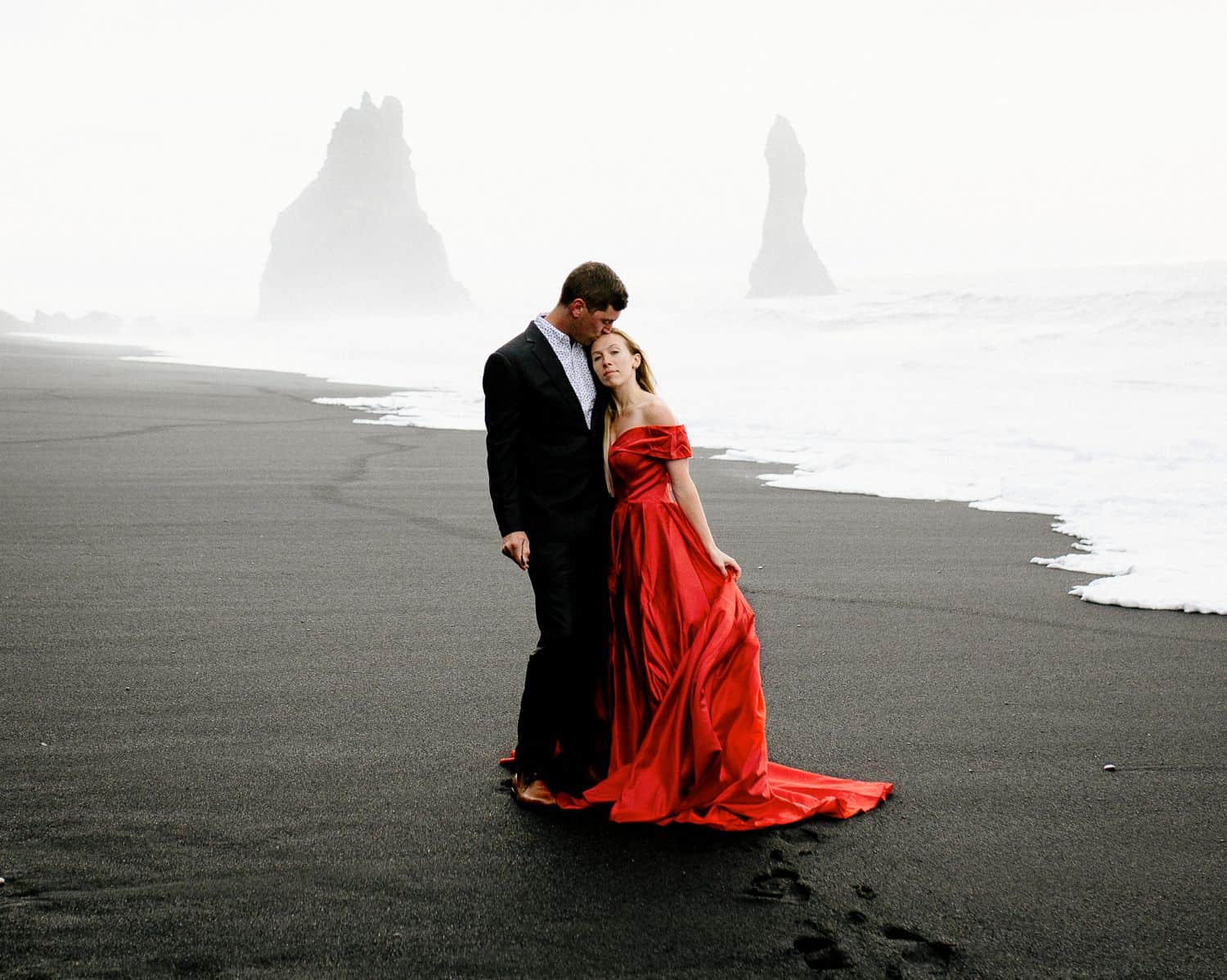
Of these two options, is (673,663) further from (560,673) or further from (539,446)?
(539,446)

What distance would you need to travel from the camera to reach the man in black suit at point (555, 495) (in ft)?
12.9

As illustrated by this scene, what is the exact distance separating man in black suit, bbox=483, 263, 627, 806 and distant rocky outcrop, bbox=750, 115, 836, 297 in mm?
130336

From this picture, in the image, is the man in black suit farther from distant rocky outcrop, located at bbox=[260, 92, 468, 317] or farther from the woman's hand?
distant rocky outcrop, located at bbox=[260, 92, 468, 317]

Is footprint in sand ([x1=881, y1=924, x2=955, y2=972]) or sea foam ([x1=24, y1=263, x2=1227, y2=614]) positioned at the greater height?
sea foam ([x1=24, y1=263, x2=1227, y2=614])

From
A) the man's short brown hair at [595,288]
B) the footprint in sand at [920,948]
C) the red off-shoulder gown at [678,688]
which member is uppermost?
the man's short brown hair at [595,288]

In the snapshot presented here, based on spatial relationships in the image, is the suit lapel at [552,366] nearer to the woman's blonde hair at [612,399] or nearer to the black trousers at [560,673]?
the woman's blonde hair at [612,399]

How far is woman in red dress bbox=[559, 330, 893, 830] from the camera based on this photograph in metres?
3.78

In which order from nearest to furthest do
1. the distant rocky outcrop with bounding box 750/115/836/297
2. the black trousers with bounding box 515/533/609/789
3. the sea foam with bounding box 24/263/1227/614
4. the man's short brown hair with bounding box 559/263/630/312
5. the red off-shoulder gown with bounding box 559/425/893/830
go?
the red off-shoulder gown with bounding box 559/425/893/830 < the man's short brown hair with bounding box 559/263/630/312 < the black trousers with bounding box 515/533/609/789 < the sea foam with bounding box 24/263/1227/614 < the distant rocky outcrop with bounding box 750/115/836/297

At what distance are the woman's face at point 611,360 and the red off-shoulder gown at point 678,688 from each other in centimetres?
20

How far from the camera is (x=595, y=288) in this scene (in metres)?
3.88

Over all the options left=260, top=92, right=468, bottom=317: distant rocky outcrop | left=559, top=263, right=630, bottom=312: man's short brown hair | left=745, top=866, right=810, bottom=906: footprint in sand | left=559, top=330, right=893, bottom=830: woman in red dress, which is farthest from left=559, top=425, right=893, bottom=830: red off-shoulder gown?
left=260, top=92, right=468, bottom=317: distant rocky outcrop

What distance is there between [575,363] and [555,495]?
0.48 meters

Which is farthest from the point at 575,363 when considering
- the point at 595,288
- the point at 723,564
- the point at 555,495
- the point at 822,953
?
the point at 822,953

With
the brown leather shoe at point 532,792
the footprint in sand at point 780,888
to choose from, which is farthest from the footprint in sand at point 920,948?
the brown leather shoe at point 532,792
